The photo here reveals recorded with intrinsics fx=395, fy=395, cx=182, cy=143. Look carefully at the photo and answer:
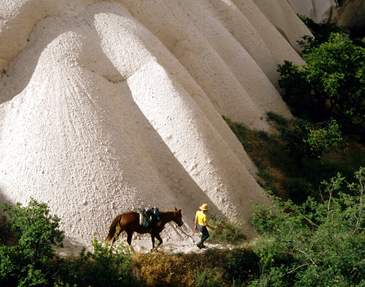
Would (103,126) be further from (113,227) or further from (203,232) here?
(203,232)

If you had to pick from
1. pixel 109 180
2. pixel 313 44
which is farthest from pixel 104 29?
pixel 313 44

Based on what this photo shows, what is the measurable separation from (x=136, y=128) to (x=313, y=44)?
56.0 ft

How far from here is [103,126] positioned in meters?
11.4

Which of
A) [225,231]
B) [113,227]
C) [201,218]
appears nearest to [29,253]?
[113,227]

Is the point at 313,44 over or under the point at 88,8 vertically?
under

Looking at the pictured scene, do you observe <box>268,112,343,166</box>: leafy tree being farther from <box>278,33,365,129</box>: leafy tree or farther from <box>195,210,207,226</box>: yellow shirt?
<box>195,210,207,226</box>: yellow shirt

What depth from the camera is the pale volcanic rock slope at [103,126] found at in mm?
10648

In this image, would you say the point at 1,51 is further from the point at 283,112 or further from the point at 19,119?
the point at 283,112

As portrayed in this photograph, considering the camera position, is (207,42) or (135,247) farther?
(207,42)

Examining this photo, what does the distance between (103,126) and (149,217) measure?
127 inches

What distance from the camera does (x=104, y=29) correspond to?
13766 mm

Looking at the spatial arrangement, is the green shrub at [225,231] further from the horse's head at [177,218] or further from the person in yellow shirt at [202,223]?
the horse's head at [177,218]

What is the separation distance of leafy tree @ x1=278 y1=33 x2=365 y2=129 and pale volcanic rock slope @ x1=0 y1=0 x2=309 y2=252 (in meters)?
6.68

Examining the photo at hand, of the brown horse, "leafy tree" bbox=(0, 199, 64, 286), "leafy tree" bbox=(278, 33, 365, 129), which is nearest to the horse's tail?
the brown horse
